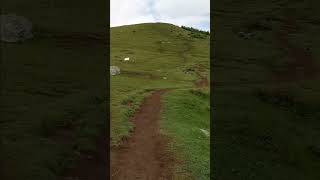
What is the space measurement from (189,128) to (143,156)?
7518 mm

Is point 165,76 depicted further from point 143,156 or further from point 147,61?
point 143,156

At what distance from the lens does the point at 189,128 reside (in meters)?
36.9

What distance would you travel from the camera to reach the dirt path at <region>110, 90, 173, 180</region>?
27.6 meters

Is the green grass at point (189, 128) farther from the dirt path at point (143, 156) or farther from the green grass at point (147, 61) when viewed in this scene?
the green grass at point (147, 61)
